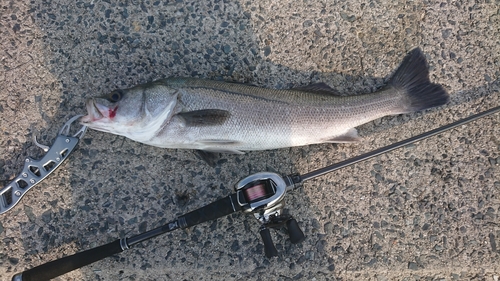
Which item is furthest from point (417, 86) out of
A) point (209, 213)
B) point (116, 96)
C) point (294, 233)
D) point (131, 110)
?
point (116, 96)

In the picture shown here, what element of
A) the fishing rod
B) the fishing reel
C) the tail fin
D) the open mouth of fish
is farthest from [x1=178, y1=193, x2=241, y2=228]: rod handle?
the tail fin

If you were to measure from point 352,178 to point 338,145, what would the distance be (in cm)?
31

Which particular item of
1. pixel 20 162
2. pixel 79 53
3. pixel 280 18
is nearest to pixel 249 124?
pixel 280 18

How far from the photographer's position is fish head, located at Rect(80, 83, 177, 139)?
101 inches

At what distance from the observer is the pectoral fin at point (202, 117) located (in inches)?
103

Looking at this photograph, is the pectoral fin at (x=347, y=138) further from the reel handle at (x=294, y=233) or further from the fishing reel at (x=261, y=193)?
the reel handle at (x=294, y=233)

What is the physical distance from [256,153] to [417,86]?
1.47 meters

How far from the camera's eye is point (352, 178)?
304cm

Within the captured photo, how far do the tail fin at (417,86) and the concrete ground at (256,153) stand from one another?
0.20 metres

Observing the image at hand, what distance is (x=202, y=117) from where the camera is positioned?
2.62 meters

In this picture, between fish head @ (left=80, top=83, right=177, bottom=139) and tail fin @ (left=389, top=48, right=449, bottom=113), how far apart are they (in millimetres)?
1877

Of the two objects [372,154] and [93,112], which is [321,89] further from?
[93,112]

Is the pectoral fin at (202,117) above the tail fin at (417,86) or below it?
above

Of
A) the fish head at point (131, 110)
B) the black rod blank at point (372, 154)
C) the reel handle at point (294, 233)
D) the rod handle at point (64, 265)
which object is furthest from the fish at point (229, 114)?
the rod handle at point (64, 265)
